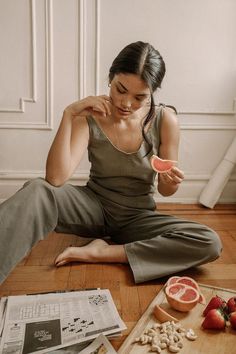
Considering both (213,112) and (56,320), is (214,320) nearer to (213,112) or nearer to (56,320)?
(56,320)

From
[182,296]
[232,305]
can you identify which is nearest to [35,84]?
[182,296]

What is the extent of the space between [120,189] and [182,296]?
1.75 ft

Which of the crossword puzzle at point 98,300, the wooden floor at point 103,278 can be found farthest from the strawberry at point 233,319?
the crossword puzzle at point 98,300

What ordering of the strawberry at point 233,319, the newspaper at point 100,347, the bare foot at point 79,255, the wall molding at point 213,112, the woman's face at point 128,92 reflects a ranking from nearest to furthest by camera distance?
the newspaper at point 100,347 → the strawberry at point 233,319 → the woman's face at point 128,92 → the bare foot at point 79,255 → the wall molding at point 213,112

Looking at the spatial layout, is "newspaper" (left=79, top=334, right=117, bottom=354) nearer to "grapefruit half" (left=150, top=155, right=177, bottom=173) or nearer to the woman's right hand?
"grapefruit half" (left=150, top=155, right=177, bottom=173)

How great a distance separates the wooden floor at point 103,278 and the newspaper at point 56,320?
5 cm

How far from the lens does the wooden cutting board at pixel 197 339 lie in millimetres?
987

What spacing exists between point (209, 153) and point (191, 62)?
1.87 ft

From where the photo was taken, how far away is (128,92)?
51.8 inches

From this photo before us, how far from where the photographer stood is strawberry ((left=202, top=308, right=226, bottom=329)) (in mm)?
1050

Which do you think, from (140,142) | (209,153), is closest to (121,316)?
(140,142)

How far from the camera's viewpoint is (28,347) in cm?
97

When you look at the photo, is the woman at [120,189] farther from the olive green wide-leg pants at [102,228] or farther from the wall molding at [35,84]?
the wall molding at [35,84]

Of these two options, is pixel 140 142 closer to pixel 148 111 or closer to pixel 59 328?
pixel 148 111
